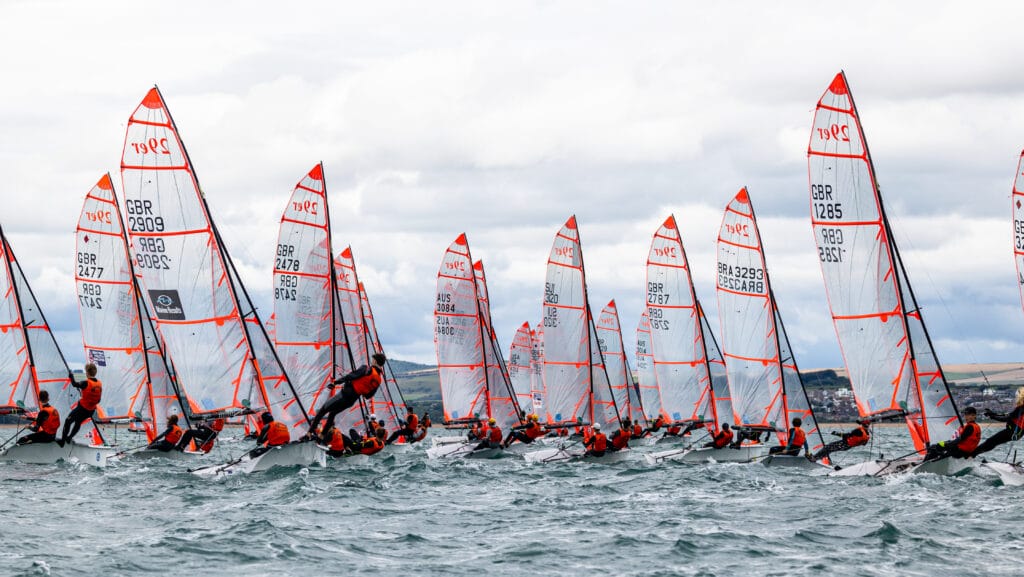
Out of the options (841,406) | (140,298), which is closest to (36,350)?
(140,298)

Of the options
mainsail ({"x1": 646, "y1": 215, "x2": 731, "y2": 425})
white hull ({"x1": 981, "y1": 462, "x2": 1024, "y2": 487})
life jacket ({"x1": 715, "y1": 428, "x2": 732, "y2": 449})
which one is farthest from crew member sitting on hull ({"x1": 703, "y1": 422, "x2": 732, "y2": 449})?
white hull ({"x1": 981, "y1": 462, "x2": 1024, "y2": 487})

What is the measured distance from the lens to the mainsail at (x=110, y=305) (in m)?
37.8

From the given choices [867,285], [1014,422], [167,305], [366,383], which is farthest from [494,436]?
[1014,422]

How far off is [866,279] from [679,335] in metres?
17.7

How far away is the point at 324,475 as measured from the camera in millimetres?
27875

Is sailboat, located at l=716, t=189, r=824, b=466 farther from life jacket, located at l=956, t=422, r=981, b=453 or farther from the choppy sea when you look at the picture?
life jacket, located at l=956, t=422, r=981, b=453

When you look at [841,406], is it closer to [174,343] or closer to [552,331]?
[552,331]

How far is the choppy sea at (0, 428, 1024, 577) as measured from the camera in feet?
55.1

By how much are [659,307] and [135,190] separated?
2167cm

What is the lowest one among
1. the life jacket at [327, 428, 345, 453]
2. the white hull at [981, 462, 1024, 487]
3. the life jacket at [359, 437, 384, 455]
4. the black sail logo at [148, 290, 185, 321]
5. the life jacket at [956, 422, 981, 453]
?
the white hull at [981, 462, 1024, 487]

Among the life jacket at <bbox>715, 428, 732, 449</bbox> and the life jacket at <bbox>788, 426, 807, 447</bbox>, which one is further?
the life jacket at <bbox>715, 428, 732, 449</bbox>

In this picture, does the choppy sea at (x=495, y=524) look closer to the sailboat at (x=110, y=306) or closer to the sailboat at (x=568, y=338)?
the sailboat at (x=110, y=306)

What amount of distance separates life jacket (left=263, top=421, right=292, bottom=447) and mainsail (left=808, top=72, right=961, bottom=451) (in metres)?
12.3

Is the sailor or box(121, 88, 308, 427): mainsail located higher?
box(121, 88, 308, 427): mainsail
